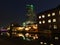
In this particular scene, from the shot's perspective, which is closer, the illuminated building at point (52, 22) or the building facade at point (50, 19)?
the illuminated building at point (52, 22)

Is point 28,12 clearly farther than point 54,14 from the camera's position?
Yes

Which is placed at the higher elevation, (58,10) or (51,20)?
(58,10)

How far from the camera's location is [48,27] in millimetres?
47719

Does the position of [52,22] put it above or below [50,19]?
below

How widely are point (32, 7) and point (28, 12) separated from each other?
4.98 metres

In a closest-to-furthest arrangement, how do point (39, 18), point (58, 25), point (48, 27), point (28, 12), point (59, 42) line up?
point (59, 42) → point (58, 25) → point (48, 27) → point (39, 18) → point (28, 12)

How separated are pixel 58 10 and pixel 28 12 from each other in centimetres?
7094

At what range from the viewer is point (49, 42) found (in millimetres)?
41750

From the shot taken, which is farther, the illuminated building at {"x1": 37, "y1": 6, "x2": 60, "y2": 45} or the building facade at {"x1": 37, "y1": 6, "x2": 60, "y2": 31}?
the building facade at {"x1": 37, "y1": 6, "x2": 60, "y2": 31}

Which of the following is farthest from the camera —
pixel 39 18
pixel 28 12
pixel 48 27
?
pixel 28 12

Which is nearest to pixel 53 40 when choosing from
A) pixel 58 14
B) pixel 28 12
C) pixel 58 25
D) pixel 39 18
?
pixel 58 25

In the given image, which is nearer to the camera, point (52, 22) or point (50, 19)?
point (52, 22)

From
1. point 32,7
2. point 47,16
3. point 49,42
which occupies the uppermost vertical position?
point 32,7

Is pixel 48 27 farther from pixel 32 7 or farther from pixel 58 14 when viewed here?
pixel 32 7
